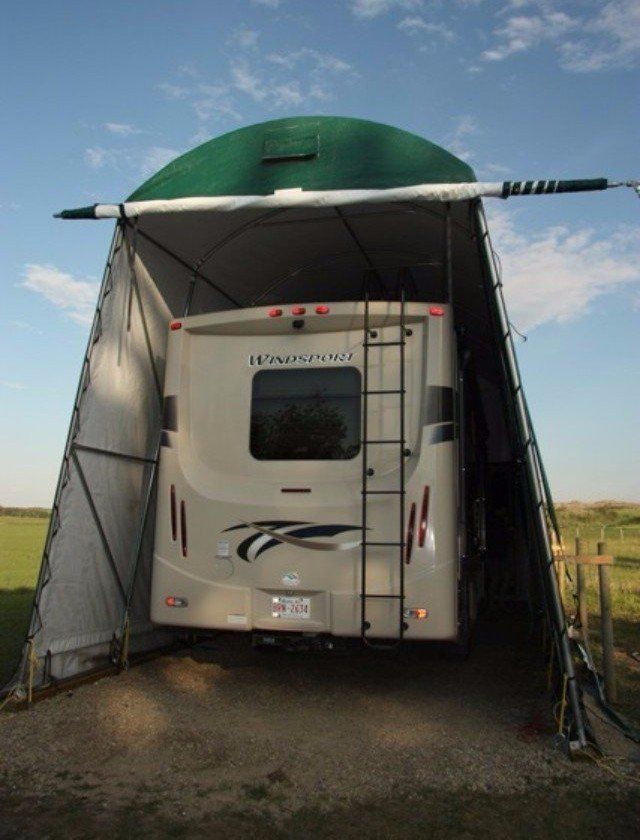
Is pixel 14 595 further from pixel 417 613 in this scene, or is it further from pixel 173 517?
pixel 417 613

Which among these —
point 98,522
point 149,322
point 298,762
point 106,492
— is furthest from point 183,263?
point 298,762

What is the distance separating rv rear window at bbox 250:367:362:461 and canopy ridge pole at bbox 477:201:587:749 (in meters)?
1.29

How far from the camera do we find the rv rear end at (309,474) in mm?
5949

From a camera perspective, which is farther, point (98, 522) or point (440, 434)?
point (98, 522)

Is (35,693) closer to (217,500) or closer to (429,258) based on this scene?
(217,500)

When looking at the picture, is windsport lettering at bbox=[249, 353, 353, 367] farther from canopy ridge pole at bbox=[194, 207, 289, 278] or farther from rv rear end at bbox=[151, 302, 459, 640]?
canopy ridge pole at bbox=[194, 207, 289, 278]

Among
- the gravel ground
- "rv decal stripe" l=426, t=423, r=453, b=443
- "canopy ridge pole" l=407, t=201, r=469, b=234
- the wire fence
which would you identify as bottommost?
the gravel ground

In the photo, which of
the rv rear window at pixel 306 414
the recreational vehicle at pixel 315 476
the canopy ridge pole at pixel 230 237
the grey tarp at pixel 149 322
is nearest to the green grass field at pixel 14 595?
the grey tarp at pixel 149 322

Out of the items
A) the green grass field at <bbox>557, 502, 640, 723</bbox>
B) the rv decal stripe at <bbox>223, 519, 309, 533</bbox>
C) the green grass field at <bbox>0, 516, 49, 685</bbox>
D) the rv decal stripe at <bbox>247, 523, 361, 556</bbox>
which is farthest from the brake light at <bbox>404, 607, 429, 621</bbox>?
the green grass field at <bbox>0, 516, 49, 685</bbox>

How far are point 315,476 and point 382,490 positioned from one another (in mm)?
622

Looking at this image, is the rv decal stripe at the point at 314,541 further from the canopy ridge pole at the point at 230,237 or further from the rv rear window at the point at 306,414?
the canopy ridge pole at the point at 230,237

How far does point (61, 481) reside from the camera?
645 cm

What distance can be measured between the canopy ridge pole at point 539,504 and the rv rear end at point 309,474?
1.62ft

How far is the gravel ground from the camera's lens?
4082 mm
